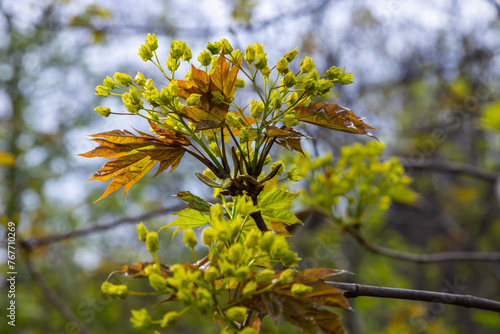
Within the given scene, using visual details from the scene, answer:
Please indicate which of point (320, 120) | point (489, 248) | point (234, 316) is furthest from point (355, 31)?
point (234, 316)

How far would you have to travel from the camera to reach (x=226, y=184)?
30.5 inches

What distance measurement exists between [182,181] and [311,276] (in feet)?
14.4

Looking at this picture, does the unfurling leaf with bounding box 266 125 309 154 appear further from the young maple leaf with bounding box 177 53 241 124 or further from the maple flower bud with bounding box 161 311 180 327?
the maple flower bud with bounding box 161 311 180 327

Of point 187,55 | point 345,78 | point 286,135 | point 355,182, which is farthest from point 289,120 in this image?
point 355,182

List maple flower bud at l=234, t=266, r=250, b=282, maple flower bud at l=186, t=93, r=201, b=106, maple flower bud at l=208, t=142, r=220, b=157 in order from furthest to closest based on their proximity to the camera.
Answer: maple flower bud at l=208, t=142, r=220, b=157
maple flower bud at l=186, t=93, r=201, b=106
maple flower bud at l=234, t=266, r=250, b=282

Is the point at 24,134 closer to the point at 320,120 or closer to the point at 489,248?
the point at 320,120

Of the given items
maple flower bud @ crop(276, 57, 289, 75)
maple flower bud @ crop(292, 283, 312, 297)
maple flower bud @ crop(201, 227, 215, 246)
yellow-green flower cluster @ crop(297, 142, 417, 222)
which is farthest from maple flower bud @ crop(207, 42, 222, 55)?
yellow-green flower cluster @ crop(297, 142, 417, 222)

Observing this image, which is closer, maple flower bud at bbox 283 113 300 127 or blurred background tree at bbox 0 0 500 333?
maple flower bud at bbox 283 113 300 127

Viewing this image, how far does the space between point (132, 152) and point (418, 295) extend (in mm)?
603

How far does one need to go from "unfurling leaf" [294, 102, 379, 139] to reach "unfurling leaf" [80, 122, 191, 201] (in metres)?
0.25

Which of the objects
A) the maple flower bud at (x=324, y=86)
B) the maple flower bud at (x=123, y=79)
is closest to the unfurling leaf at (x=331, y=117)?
the maple flower bud at (x=324, y=86)

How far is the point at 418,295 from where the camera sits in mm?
714

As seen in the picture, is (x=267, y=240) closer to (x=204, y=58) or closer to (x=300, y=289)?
(x=300, y=289)

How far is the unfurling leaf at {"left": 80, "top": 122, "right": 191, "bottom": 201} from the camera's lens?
2.73 ft
